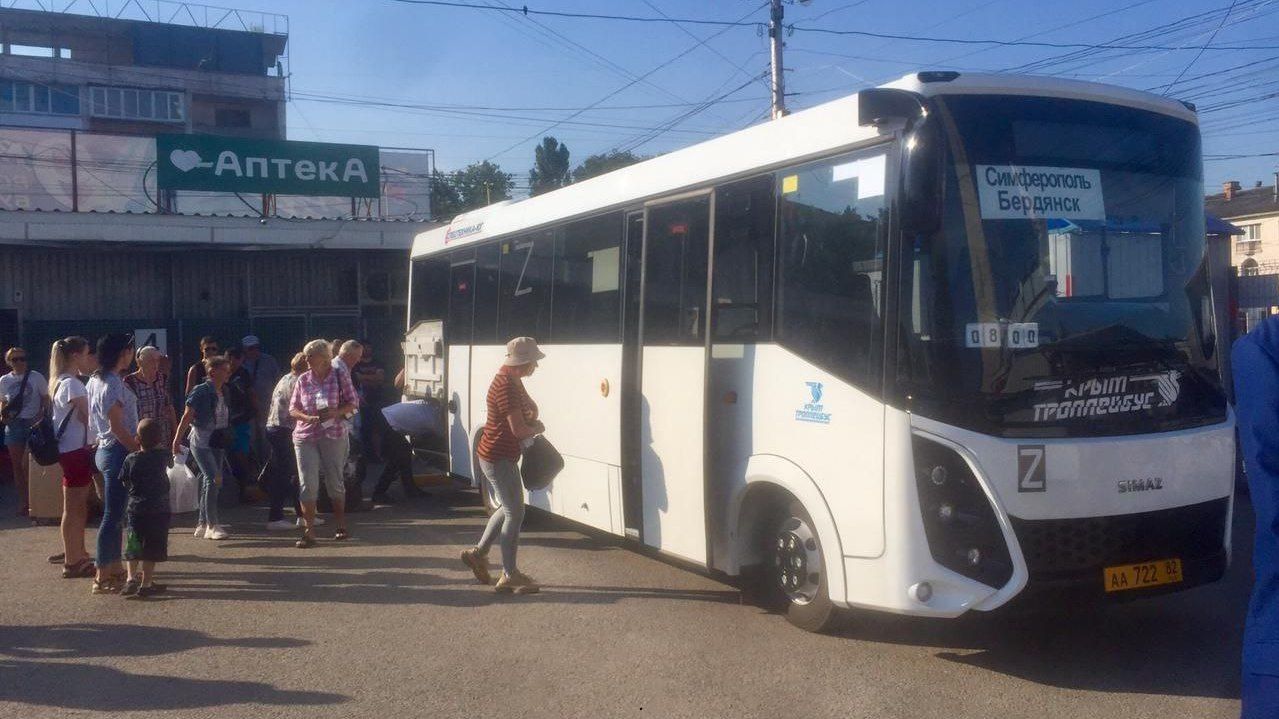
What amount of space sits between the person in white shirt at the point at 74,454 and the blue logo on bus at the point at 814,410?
5.80 meters

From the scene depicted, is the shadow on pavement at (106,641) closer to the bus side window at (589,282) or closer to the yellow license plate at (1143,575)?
the bus side window at (589,282)

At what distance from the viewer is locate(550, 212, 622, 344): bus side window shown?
8.70 meters

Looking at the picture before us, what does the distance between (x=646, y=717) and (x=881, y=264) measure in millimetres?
2669

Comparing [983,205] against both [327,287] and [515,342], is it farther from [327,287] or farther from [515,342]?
[327,287]

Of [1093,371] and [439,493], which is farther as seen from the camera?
[439,493]

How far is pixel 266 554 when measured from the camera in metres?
10.1

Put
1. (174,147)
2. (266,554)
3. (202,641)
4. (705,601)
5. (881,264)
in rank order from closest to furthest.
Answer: (881,264) → (202,641) → (705,601) → (266,554) → (174,147)

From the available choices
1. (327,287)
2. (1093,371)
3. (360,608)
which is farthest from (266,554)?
(327,287)

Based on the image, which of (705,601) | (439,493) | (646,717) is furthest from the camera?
(439,493)

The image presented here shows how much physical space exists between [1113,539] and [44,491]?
10.3 meters

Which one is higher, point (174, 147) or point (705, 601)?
point (174, 147)

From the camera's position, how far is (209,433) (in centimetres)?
1056

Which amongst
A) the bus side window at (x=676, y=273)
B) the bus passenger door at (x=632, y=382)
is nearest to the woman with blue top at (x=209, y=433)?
the bus passenger door at (x=632, y=382)

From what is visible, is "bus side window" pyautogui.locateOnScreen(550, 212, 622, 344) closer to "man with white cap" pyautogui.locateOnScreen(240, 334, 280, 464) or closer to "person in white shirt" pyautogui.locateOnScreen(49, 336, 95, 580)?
"person in white shirt" pyautogui.locateOnScreen(49, 336, 95, 580)
